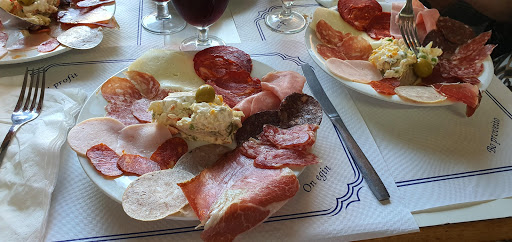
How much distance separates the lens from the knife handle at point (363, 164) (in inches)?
36.7

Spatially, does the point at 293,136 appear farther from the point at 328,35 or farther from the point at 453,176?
the point at 328,35

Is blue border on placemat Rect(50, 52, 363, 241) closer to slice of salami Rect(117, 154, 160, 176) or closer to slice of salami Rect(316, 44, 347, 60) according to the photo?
slice of salami Rect(117, 154, 160, 176)

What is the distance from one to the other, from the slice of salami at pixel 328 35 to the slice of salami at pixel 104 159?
0.79m

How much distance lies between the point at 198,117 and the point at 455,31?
93 cm

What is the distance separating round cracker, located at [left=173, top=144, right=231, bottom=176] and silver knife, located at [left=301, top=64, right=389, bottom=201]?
336 mm

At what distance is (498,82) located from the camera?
1.30 meters

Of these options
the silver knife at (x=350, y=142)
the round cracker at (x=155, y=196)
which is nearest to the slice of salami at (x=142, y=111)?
the round cracker at (x=155, y=196)

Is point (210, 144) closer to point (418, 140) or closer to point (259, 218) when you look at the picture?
point (259, 218)

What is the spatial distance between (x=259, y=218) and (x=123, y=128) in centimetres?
42

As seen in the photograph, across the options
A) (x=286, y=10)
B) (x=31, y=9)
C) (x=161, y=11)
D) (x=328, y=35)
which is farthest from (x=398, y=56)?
(x=31, y=9)

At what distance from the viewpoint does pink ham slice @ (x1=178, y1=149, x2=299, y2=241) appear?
2.48ft

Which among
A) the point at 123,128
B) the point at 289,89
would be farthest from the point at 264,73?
the point at 123,128

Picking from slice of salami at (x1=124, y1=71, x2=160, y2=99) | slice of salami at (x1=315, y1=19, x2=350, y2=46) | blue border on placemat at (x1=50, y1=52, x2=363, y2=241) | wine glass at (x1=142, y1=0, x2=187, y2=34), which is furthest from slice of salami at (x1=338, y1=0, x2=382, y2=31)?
slice of salami at (x1=124, y1=71, x2=160, y2=99)

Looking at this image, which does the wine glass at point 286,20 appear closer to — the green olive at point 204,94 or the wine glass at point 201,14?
the wine glass at point 201,14
